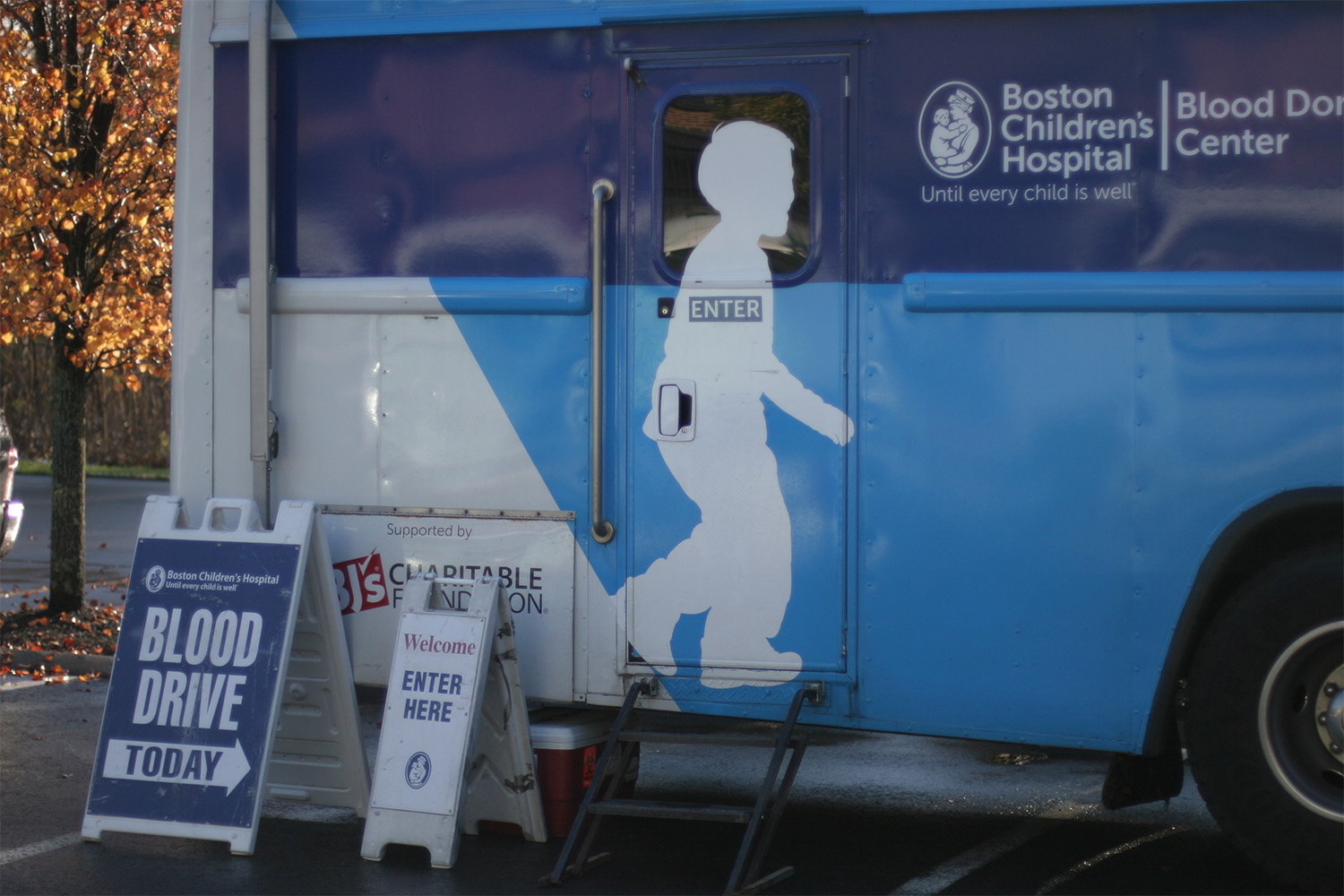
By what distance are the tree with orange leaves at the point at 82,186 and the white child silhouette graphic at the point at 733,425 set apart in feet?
16.2

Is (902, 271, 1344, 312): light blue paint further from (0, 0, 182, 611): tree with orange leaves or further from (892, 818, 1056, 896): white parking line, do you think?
(0, 0, 182, 611): tree with orange leaves

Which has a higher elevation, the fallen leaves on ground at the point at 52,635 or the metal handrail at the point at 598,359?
the metal handrail at the point at 598,359

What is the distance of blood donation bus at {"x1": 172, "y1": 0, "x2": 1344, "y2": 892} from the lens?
4168mm

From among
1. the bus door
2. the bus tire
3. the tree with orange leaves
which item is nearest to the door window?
the bus door

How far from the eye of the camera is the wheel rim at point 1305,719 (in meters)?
4.04

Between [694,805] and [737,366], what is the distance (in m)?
1.46

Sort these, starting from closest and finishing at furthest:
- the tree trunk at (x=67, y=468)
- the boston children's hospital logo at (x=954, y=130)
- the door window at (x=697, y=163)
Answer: the boston children's hospital logo at (x=954, y=130) → the door window at (x=697, y=163) → the tree trunk at (x=67, y=468)

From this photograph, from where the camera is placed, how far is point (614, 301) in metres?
4.67

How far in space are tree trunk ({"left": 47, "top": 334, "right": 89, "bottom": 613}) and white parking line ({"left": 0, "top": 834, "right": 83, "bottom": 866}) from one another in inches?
Answer: 170

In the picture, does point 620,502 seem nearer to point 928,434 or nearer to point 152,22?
point 928,434

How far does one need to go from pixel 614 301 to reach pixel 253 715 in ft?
6.29

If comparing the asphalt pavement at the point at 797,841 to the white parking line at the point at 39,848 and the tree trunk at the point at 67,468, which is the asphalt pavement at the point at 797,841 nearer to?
the white parking line at the point at 39,848

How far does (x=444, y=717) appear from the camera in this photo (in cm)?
465

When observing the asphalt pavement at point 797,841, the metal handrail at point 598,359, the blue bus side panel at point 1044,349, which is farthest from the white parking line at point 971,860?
the metal handrail at point 598,359
